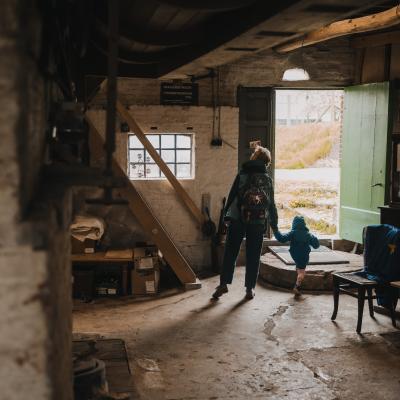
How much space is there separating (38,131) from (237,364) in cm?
318

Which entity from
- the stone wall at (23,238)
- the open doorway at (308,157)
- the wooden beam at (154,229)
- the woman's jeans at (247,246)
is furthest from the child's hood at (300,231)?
the stone wall at (23,238)

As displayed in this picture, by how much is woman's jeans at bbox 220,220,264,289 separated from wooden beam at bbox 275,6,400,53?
2.70 m

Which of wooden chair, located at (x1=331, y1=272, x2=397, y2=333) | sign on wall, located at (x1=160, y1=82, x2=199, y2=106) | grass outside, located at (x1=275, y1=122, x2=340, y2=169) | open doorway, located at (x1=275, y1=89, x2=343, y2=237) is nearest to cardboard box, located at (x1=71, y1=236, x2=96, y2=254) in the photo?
sign on wall, located at (x1=160, y1=82, x2=199, y2=106)

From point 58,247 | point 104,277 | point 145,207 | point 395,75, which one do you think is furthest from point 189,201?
point 58,247

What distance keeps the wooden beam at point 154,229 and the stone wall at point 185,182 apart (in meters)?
0.71

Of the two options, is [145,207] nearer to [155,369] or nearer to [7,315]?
[155,369]

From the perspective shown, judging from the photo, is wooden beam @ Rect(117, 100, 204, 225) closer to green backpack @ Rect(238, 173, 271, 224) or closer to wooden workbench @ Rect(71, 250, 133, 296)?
wooden workbench @ Rect(71, 250, 133, 296)

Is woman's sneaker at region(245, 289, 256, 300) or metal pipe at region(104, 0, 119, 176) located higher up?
metal pipe at region(104, 0, 119, 176)

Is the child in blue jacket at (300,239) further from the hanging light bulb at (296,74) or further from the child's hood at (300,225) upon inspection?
the hanging light bulb at (296,74)

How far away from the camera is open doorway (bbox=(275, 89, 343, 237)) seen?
13.1 meters

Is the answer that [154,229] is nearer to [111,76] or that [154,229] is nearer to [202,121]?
[202,121]

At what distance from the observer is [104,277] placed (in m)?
7.15

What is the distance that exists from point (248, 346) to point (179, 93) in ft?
14.0

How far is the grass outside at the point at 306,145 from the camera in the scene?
55.3 feet
